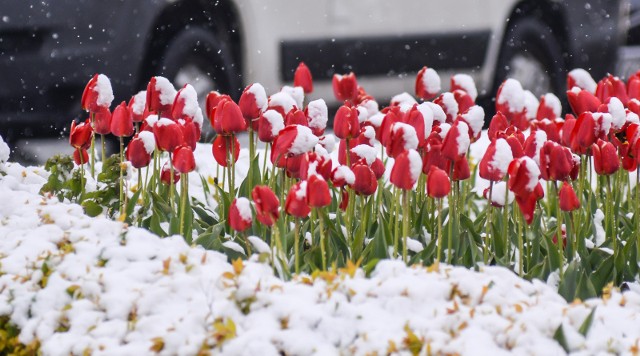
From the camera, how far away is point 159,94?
311 cm

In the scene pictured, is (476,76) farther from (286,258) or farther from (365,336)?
(365,336)

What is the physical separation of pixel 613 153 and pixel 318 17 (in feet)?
9.54

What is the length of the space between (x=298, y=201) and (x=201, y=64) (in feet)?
10.4

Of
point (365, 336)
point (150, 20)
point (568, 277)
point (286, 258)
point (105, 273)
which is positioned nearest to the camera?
point (365, 336)

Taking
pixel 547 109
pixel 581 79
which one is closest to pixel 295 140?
pixel 547 109

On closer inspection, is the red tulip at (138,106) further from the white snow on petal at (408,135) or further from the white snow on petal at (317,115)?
the white snow on petal at (408,135)

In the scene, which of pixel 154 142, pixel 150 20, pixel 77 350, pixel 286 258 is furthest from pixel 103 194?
pixel 150 20

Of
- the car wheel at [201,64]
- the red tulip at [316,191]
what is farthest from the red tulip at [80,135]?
the car wheel at [201,64]

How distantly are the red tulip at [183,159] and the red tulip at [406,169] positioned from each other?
2.01ft

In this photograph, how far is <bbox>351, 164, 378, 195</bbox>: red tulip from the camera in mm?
2678

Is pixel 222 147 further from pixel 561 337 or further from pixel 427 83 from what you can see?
pixel 561 337

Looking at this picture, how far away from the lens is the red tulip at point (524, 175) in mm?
2518

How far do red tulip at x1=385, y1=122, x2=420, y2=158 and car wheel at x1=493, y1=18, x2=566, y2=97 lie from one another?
359 centimetres

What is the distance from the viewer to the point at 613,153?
2820 millimetres
